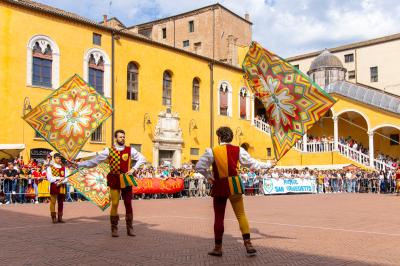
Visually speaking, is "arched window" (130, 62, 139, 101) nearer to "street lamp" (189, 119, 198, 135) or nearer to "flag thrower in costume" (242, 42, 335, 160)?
"street lamp" (189, 119, 198, 135)

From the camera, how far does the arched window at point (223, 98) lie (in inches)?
1519

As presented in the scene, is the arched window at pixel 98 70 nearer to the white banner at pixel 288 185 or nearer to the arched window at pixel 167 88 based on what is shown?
the arched window at pixel 167 88

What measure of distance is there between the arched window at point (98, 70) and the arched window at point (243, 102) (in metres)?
13.5

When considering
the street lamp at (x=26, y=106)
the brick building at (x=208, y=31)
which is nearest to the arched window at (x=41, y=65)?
the street lamp at (x=26, y=106)

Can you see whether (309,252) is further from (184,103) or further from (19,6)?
(184,103)

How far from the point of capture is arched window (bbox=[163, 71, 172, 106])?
3428cm

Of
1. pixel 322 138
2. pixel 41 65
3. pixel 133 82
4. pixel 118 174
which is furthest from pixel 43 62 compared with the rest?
pixel 322 138

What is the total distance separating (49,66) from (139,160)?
19.3 m

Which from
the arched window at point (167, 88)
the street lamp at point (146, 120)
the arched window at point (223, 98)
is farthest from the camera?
the arched window at point (223, 98)

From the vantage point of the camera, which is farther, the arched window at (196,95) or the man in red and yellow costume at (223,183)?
the arched window at (196,95)

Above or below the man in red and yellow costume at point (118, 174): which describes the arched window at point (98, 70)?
above

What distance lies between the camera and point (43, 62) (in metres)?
27.2

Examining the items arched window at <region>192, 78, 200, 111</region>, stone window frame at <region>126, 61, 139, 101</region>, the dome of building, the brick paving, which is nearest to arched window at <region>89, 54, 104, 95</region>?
stone window frame at <region>126, 61, 139, 101</region>

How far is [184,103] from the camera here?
35.3 meters
